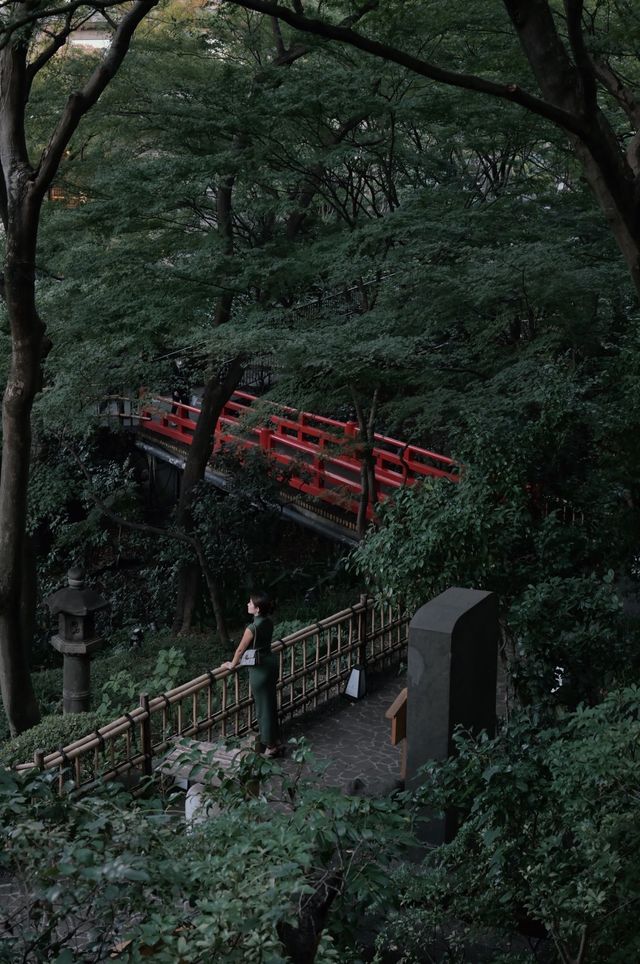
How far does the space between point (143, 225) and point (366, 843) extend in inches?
431

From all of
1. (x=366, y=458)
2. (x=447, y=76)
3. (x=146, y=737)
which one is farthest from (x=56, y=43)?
(x=366, y=458)

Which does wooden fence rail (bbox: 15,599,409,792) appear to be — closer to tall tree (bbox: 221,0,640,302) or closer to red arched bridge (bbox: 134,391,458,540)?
red arched bridge (bbox: 134,391,458,540)

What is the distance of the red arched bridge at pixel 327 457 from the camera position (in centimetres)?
1636

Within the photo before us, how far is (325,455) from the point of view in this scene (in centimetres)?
1656

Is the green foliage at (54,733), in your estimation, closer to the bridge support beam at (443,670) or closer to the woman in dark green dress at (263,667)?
the woman in dark green dress at (263,667)

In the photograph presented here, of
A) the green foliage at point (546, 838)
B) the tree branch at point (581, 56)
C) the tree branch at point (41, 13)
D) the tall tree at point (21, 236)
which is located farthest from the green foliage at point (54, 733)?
the tree branch at point (581, 56)

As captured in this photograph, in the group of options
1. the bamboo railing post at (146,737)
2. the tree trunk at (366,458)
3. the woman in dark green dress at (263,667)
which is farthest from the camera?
the tree trunk at (366,458)

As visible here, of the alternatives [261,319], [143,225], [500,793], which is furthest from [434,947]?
[143,225]

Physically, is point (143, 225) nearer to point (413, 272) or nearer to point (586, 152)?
point (413, 272)

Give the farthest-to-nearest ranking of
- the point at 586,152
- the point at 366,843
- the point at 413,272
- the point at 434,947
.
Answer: the point at 413,272, the point at 434,947, the point at 586,152, the point at 366,843

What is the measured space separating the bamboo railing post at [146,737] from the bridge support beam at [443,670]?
264 centimetres

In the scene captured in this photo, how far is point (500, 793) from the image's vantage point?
18.2 feet

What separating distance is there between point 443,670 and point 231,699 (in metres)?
5.01

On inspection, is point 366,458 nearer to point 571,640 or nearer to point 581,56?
point 571,640
